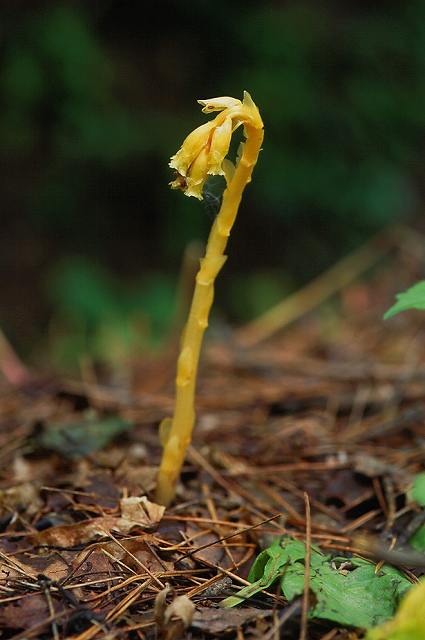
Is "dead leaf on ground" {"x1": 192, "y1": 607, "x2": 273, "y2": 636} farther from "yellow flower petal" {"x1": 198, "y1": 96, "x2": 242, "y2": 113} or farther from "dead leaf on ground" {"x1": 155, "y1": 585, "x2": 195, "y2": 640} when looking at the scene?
"yellow flower petal" {"x1": 198, "y1": 96, "x2": 242, "y2": 113}

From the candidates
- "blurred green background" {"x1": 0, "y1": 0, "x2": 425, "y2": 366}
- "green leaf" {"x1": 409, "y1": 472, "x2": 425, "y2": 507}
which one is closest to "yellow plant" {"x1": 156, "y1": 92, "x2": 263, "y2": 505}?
"green leaf" {"x1": 409, "y1": 472, "x2": 425, "y2": 507}

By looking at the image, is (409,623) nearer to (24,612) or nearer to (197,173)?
(24,612)

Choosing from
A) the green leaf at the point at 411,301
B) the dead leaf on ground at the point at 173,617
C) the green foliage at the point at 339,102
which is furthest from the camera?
the green foliage at the point at 339,102

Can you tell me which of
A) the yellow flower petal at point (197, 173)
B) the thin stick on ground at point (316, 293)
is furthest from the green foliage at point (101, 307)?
the yellow flower petal at point (197, 173)

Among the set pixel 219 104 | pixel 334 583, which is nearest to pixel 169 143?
pixel 219 104

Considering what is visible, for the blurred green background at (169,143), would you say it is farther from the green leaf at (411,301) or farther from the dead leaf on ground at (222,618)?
the dead leaf on ground at (222,618)

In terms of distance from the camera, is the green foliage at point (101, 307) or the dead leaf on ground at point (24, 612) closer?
A: the dead leaf on ground at point (24, 612)

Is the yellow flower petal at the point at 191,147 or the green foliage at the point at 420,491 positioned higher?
the yellow flower petal at the point at 191,147
